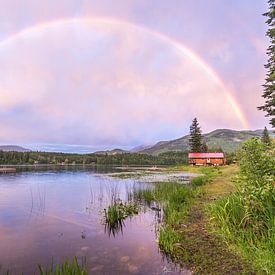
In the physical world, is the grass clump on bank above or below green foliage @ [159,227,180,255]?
above

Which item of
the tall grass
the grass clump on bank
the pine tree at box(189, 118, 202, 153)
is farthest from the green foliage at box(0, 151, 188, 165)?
the grass clump on bank

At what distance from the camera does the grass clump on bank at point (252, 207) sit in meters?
7.34

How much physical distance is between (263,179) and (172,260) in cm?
359

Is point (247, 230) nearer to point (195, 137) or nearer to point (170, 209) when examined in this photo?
point (170, 209)

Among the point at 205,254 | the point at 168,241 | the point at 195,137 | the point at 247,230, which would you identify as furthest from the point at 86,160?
the point at 247,230

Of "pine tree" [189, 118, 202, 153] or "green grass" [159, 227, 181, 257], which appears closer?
"green grass" [159, 227, 181, 257]

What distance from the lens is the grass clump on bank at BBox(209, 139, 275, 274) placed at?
24.1 feet

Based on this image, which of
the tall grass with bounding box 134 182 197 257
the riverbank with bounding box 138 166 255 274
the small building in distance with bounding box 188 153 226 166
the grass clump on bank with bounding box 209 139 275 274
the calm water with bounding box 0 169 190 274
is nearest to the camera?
the riverbank with bounding box 138 166 255 274

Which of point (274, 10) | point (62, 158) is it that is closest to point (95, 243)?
point (274, 10)

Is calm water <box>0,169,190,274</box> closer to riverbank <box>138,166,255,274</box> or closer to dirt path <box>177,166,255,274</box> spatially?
riverbank <box>138,166,255,274</box>

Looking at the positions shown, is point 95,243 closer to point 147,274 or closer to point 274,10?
point 147,274

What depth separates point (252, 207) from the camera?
816cm

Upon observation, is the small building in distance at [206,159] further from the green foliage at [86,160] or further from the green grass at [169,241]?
the green grass at [169,241]

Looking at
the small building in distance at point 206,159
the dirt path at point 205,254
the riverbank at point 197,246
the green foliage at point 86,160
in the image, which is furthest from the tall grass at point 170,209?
the green foliage at point 86,160
